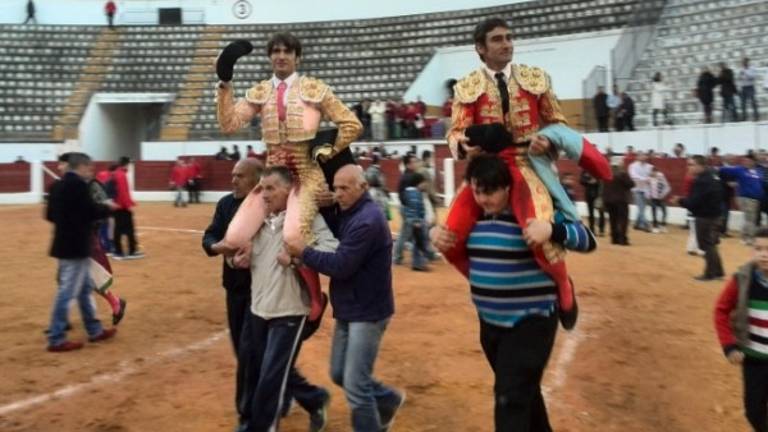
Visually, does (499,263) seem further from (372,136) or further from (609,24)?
(609,24)

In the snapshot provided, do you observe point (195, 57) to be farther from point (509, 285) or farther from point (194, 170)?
point (509, 285)

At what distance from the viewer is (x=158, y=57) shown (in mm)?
29125

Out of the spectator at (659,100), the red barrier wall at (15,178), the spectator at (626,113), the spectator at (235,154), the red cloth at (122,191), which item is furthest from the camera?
the spectator at (235,154)

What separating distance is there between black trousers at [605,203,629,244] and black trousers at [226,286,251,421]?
963 centimetres

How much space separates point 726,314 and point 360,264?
1.75m

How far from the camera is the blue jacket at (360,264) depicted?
355 cm

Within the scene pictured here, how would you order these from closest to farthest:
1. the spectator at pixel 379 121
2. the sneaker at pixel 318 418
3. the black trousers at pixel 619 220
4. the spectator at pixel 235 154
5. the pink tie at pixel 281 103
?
the pink tie at pixel 281 103 < the sneaker at pixel 318 418 < the black trousers at pixel 619 220 < the spectator at pixel 379 121 < the spectator at pixel 235 154

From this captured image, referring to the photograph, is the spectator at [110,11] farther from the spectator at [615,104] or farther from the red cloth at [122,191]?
the red cloth at [122,191]

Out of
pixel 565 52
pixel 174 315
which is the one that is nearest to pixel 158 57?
pixel 565 52

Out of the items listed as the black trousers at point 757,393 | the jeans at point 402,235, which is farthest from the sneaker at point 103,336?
the black trousers at point 757,393

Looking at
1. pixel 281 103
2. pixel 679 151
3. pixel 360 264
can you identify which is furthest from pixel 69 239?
pixel 679 151

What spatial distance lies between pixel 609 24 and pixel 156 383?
836 inches

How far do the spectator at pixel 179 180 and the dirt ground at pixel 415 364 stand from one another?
476 inches

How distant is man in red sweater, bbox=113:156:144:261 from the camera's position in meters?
11.4
